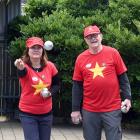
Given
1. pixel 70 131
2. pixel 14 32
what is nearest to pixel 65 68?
pixel 70 131

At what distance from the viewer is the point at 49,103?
20.4 ft

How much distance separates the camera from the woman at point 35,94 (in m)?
6.04

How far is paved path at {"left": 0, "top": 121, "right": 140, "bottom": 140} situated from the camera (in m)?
9.01

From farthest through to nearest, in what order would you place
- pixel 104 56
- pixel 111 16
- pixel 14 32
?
1. pixel 14 32
2. pixel 111 16
3. pixel 104 56

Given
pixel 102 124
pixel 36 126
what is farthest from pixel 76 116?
pixel 36 126

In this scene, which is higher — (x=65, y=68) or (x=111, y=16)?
(x=111, y=16)

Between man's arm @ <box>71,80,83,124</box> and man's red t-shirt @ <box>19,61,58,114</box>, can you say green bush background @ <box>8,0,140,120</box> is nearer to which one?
man's arm @ <box>71,80,83,124</box>

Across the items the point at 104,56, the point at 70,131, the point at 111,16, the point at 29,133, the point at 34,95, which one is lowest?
the point at 70,131

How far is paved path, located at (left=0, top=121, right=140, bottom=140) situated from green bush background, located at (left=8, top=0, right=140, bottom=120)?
1.75 feet

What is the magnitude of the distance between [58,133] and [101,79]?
3.71m

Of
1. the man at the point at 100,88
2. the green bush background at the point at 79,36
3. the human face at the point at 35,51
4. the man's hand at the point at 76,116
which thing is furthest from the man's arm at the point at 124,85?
the green bush background at the point at 79,36

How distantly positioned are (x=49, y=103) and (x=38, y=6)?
233 inches

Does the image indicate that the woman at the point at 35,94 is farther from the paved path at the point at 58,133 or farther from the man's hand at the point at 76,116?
the paved path at the point at 58,133

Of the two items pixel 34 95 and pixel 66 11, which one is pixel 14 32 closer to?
pixel 66 11
